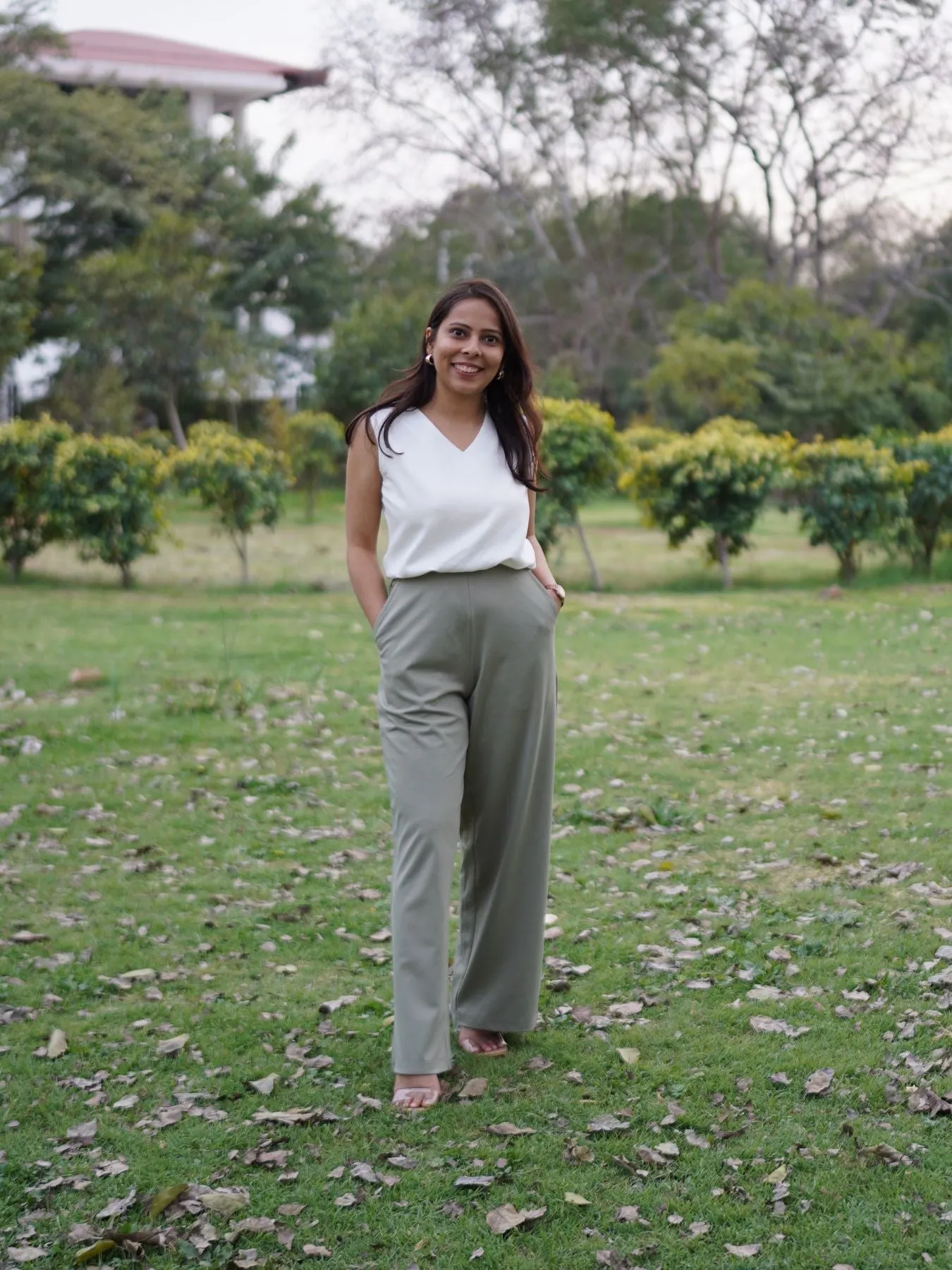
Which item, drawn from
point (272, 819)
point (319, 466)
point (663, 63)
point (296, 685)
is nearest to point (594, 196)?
point (663, 63)

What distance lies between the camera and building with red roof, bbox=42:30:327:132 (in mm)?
32750

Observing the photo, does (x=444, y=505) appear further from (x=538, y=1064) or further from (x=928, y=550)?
(x=928, y=550)

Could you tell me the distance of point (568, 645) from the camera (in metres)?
10.7

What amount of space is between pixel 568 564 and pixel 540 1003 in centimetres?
1225

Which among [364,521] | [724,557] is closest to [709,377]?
[724,557]

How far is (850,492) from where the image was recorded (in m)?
13.8

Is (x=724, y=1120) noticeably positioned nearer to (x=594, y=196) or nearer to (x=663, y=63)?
(x=663, y=63)

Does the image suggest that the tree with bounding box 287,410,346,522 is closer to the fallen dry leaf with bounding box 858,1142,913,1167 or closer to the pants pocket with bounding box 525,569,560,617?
the pants pocket with bounding box 525,569,560,617

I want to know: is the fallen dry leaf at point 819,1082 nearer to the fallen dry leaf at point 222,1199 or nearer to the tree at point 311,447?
the fallen dry leaf at point 222,1199

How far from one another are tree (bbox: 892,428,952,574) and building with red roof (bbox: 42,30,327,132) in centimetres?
2184

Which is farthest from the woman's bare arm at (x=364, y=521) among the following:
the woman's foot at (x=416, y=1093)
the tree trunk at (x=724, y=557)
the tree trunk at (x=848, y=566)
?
the tree trunk at (x=848, y=566)

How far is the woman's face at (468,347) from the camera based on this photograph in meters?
3.46

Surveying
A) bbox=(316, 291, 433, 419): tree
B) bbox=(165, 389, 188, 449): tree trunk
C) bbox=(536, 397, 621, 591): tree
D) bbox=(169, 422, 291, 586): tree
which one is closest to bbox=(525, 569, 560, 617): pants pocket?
bbox=(536, 397, 621, 591): tree

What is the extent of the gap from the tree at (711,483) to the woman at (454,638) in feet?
33.9
